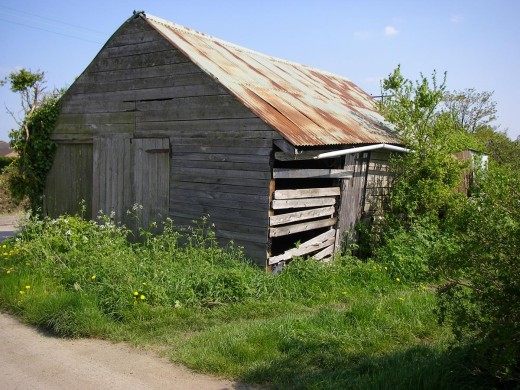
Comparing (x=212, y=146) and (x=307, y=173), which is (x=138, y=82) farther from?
(x=307, y=173)

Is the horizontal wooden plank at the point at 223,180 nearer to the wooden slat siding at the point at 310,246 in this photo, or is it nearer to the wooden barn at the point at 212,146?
the wooden barn at the point at 212,146

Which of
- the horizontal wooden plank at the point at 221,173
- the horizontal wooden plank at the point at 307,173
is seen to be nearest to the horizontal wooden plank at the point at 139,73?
the horizontal wooden plank at the point at 221,173

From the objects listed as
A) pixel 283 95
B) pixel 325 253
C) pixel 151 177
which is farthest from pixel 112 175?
pixel 325 253

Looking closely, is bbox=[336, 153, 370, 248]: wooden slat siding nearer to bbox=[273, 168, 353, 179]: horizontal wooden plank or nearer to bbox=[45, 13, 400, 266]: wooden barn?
bbox=[45, 13, 400, 266]: wooden barn

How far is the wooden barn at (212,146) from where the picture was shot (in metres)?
7.95

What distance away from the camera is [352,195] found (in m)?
10.1

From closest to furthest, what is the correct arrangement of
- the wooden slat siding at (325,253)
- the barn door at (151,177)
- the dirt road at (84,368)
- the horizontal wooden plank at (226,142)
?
the dirt road at (84,368)
the horizontal wooden plank at (226,142)
the wooden slat siding at (325,253)
the barn door at (151,177)

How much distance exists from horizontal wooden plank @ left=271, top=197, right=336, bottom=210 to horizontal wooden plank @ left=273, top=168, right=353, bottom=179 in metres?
0.42

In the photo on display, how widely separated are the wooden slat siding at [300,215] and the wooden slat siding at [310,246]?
1.35 feet

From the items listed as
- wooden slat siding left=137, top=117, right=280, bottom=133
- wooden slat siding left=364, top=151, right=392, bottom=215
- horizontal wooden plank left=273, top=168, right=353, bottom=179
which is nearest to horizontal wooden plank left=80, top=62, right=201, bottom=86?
wooden slat siding left=137, top=117, right=280, bottom=133

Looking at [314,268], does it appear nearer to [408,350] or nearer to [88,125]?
[408,350]

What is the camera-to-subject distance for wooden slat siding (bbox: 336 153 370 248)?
32.0 ft

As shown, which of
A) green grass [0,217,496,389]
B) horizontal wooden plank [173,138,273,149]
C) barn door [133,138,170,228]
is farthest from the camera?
barn door [133,138,170,228]

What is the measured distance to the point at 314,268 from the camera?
7.77 metres
